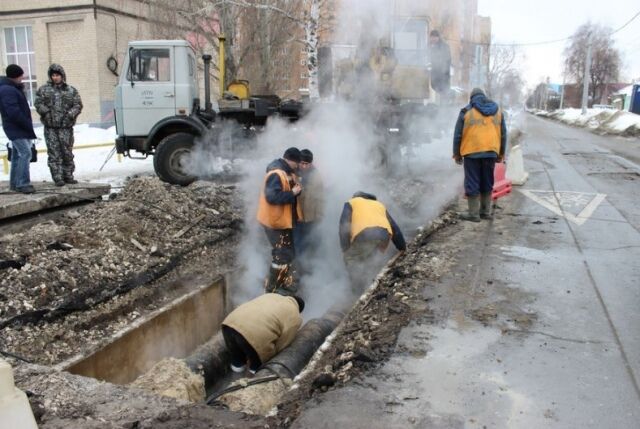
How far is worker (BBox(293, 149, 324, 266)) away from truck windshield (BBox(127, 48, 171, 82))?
159 inches

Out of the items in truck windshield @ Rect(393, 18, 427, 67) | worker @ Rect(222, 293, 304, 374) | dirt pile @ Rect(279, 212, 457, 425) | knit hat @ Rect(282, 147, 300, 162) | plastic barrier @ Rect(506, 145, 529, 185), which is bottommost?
worker @ Rect(222, 293, 304, 374)

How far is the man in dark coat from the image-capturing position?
6469 mm

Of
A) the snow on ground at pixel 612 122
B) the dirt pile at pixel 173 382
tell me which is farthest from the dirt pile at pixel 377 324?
the snow on ground at pixel 612 122

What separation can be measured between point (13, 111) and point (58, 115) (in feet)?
2.35

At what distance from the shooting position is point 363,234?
536 centimetres

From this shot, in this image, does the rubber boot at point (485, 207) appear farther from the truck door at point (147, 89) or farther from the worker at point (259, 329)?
the truck door at point (147, 89)

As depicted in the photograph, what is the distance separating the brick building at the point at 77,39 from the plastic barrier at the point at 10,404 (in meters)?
17.5

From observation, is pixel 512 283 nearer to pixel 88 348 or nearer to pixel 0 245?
pixel 88 348

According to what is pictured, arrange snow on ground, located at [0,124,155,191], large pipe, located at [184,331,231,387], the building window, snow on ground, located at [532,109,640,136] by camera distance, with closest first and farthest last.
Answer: large pipe, located at [184,331,231,387] → snow on ground, located at [0,124,155,191] → the building window → snow on ground, located at [532,109,640,136]

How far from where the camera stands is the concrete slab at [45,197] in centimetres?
597

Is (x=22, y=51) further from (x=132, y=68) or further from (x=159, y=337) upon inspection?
(x=159, y=337)

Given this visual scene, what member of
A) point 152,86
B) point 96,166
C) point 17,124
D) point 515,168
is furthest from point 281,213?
point 96,166

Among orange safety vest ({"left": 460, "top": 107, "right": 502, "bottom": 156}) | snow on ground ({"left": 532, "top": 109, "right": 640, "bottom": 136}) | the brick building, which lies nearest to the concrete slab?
orange safety vest ({"left": 460, "top": 107, "right": 502, "bottom": 156})

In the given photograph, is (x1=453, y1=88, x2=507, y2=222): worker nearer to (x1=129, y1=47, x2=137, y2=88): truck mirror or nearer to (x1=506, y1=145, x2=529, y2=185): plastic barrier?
(x1=506, y1=145, x2=529, y2=185): plastic barrier
